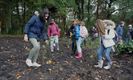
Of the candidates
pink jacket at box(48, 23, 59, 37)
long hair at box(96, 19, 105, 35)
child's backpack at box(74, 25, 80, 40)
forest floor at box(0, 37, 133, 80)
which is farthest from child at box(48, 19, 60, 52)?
long hair at box(96, 19, 105, 35)

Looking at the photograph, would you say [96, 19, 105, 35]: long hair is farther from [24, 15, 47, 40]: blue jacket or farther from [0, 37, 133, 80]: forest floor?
[24, 15, 47, 40]: blue jacket

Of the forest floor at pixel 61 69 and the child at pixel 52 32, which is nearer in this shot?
the forest floor at pixel 61 69

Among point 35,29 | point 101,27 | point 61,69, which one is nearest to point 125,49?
point 101,27

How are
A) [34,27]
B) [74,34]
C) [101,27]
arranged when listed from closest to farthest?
[34,27] → [101,27] → [74,34]

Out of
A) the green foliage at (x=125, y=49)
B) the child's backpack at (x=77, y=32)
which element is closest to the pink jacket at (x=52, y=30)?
the child's backpack at (x=77, y=32)

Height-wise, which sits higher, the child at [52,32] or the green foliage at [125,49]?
the child at [52,32]

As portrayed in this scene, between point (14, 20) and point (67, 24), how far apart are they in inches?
274

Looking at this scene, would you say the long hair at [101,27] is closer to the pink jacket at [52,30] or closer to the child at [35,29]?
the child at [35,29]

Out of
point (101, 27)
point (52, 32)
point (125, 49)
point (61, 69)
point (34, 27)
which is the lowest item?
point (61, 69)

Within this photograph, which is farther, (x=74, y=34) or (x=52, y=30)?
(x=52, y=30)

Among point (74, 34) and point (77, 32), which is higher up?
point (77, 32)

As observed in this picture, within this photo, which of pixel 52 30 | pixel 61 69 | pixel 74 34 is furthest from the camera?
pixel 52 30

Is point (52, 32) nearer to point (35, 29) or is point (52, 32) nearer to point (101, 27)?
point (101, 27)

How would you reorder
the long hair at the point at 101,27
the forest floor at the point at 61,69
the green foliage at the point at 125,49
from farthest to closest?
the green foliage at the point at 125,49
the long hair at the point at 101,27
the forest floor at the point at 61,69
